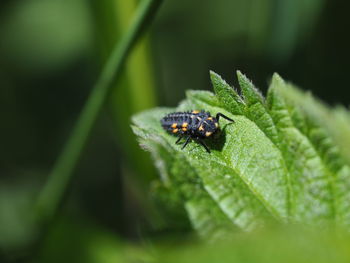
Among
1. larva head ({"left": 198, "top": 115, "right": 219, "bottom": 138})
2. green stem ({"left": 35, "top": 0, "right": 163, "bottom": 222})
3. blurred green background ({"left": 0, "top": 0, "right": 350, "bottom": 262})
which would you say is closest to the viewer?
larva head ({"left": 198, "top": 115, "right": 219, "bottom": 138})

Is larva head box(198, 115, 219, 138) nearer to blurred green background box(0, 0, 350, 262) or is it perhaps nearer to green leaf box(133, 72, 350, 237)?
green leaf box(133, 72, 350, 237)

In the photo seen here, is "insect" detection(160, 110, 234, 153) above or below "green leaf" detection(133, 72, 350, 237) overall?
above

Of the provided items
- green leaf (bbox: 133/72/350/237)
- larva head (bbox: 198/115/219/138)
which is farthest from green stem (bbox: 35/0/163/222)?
green leaf (bbox: 133/72/350/237)

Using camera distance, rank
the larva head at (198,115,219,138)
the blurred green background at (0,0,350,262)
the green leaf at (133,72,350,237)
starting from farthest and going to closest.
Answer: the blurred green background at (0,0,350,262), the larva head at (198,115,219,138), the green leaf at (133,72,350,237)

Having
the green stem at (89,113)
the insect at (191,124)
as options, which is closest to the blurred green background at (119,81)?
the green stem at (89,113)

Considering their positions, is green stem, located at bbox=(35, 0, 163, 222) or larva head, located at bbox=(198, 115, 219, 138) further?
A: green stem, located at bbox=(35, 0, 163, 222)

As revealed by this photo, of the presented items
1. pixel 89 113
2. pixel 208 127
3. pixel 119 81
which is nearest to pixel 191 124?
pixel 208 127

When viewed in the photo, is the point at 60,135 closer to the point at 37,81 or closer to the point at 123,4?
the point at 37,81

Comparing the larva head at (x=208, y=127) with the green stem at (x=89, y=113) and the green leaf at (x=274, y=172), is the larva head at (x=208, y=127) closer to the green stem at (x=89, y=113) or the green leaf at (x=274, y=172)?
the green leaf at (x=274, y=172)
